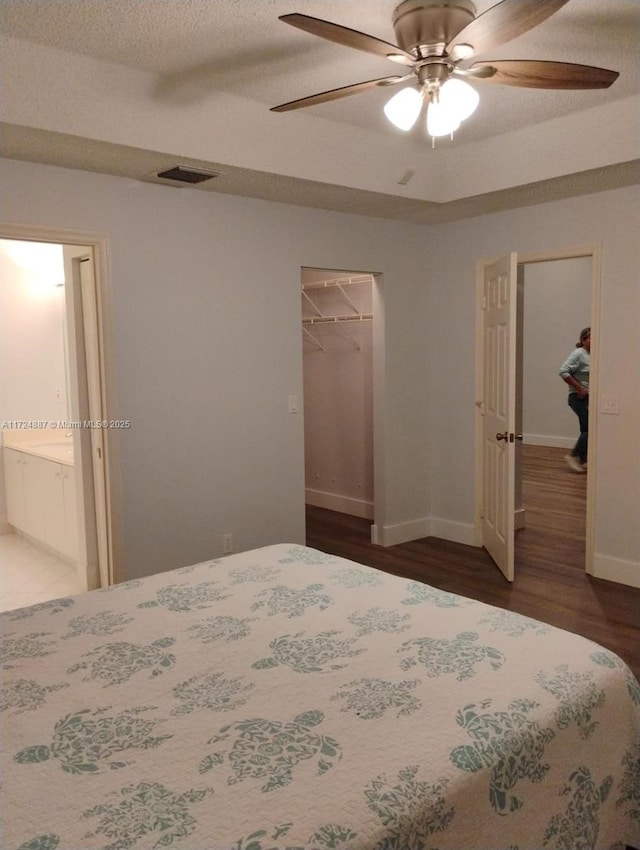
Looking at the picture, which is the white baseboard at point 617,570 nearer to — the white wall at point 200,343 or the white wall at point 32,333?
the white wall at point 200,343

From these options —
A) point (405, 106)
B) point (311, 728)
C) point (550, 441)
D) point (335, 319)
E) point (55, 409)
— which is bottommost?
point (550, 441)

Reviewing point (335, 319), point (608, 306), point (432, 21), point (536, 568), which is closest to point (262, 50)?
point (432, 21)

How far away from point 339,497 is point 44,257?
10.7ft

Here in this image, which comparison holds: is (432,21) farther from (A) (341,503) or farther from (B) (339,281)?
(A) (341,503)

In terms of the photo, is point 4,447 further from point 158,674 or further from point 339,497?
Result: point 158,674

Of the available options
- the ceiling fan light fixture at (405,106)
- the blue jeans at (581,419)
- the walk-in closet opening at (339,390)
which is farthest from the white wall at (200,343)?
the blue jeans at (581,419)

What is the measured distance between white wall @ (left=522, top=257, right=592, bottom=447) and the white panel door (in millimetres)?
4232

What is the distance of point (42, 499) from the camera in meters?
4.91

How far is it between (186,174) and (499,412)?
238 centimetres

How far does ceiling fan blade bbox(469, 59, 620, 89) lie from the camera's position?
215 cm

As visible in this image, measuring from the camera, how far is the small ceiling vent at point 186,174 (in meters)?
3.36

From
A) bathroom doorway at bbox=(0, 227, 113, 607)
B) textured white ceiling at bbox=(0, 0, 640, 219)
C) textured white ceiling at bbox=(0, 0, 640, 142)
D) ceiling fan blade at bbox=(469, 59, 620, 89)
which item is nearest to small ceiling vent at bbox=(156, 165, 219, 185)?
textured white ceiling at bbox=(0, 0, 640, 219)

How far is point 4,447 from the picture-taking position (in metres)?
5.52

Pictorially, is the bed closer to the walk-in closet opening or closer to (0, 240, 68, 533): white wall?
the walk-in closet opening
